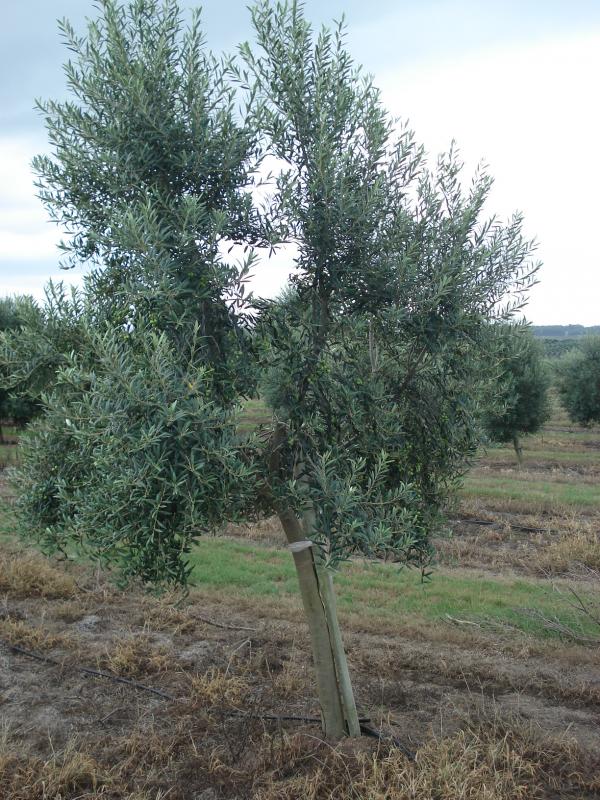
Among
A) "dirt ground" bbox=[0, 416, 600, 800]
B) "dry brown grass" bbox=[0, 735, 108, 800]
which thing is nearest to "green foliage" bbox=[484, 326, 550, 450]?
"dirt ground" bbox=[0, 416, 600, 800]

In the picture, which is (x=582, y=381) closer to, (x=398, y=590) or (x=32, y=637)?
(x=398, y=590)

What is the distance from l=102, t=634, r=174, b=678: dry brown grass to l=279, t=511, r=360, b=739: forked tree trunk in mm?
3210

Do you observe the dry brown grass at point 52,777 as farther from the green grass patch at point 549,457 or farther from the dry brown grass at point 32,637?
the green grass patch at point 549,457

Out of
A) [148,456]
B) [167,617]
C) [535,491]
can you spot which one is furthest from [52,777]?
[535,491]

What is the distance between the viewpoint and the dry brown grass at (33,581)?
13.4m

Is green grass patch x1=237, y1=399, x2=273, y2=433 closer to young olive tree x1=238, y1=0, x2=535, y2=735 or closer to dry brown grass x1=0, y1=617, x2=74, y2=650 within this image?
young olive tree x1=238, y1=0, x2=535, y2=735

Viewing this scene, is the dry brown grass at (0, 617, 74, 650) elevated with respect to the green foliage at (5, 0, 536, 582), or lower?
lower

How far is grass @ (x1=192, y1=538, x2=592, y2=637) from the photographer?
12.5 m

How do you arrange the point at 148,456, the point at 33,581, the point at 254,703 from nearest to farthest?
1. the point at 148,456
2. the point at 254,703
3. the point at 33,581

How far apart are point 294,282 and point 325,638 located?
155 inches

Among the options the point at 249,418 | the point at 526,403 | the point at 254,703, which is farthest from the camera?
the point at 526,403

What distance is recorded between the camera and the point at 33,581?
13648 millimetres

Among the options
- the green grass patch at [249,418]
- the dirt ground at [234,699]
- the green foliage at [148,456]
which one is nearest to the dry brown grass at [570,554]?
the dirt ground at [234,699]

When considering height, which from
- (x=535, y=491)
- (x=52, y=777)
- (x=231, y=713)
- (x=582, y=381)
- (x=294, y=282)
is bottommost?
(x=535, y=491)
